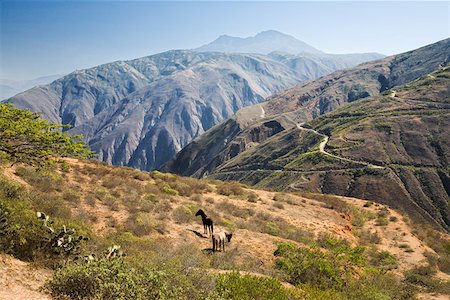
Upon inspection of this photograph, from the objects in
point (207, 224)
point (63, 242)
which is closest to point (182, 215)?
point (207, 224)

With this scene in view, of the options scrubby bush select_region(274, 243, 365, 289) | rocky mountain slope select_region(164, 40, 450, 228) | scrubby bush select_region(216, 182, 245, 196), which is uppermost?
scrubby bush select_region(274, 243, 365, 289)

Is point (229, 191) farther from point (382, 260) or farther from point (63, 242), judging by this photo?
point (63, 242)

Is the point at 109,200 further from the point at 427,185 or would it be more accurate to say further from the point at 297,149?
the point at 297,149

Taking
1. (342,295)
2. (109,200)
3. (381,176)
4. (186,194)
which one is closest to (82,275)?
(342,295)

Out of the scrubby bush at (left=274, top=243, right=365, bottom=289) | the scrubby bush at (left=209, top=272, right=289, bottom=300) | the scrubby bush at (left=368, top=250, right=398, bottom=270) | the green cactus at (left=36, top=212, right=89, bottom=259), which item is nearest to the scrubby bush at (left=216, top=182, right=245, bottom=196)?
the scrubby bush at (left=368, top=250, right=398, bottom=270)

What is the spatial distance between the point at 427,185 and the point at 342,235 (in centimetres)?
9750

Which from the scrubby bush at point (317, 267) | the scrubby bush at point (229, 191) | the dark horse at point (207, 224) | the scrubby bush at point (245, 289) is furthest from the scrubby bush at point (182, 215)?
the scrubby bush at point (229, 191)

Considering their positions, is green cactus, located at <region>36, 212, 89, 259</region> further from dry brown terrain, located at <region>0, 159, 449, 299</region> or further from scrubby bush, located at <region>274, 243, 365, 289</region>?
scrubby bush, located at <region>274, 243, 365, 289</region>

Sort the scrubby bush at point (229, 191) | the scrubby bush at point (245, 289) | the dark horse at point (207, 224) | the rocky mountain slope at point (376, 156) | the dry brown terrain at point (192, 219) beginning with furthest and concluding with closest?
the rocky mountain slope at point (376, 156), the scrubby bush at point (229, 191), the dark horse at point (207, 224), the dry brown terrain at point (192, 219), the scrubby bush at point (245, 289)

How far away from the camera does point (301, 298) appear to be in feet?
37.2

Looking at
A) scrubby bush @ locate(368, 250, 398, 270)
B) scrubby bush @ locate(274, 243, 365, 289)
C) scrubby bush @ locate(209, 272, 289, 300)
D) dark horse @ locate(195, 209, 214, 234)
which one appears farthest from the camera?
scrubby bush @ locate(368, 250, 398, 270)

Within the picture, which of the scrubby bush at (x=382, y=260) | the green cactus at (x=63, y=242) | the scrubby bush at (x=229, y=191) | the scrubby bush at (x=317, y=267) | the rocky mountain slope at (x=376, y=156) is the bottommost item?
the rocky mountain slope at (x=376, y=156)

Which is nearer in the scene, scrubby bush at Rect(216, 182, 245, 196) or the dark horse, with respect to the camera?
the dark horse

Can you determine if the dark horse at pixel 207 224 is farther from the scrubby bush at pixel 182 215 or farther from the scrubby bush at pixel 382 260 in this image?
the scrubby bush at pixel 382 260
